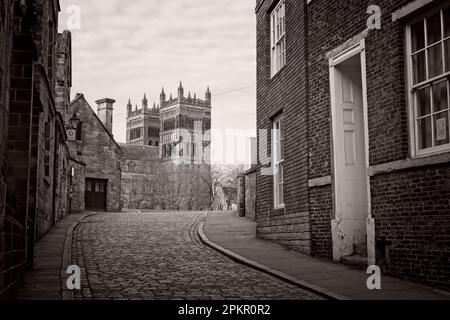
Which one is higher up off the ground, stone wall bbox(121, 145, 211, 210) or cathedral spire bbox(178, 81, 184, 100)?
cathedral spire bbox(178, 81, 184, 100)

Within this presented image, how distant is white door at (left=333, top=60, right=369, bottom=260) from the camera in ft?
35.8

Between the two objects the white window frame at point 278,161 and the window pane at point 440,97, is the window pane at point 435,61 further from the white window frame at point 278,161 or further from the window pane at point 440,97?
the white window frame at point 278,161

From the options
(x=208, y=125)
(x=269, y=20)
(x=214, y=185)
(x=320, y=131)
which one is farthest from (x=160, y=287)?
(x=208, y=125)

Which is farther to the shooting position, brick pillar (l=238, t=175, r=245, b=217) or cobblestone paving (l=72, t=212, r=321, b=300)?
brick pillar (l=238, t=175, r=245, b=217)

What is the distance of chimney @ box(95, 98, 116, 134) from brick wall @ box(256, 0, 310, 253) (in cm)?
3074

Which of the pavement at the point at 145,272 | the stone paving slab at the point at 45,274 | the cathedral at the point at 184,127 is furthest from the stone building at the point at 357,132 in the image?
the cathedral at the point at 184,127

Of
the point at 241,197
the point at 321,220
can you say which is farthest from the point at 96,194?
the point at 321,220

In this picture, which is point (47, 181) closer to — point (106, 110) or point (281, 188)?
point (281, 188)

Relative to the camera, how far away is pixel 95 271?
9977mm

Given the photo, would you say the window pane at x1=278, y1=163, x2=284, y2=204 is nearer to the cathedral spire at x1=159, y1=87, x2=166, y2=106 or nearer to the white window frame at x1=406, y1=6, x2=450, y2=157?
the white window frame at x1=406, y1=6, x2=450, y2=157

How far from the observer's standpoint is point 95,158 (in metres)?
37.6

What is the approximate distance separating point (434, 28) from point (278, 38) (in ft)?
21.8

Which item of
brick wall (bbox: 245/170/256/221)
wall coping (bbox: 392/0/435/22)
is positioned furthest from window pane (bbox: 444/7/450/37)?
brick wall (bbox: 245/170/256/221)
